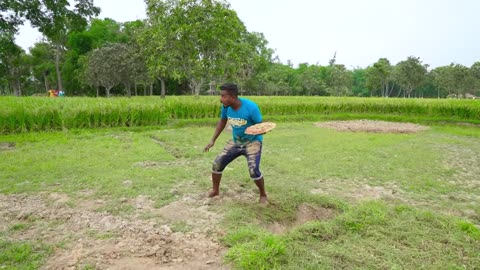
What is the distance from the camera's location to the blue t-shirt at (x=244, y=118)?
4.03m

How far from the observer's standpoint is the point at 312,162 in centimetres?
692

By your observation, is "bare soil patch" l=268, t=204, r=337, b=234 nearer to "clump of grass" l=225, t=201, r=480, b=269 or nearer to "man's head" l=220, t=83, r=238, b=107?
"clump of grass" l=225, t=201, r=480, b=269

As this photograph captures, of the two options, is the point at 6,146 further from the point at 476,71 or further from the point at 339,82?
the point at 476,71

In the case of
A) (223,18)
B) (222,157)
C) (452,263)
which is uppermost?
(223,18)

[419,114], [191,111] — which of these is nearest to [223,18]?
[191,111]

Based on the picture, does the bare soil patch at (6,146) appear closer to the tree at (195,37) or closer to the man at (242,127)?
the man at (242,127)

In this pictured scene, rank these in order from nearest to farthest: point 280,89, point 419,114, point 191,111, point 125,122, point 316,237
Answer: point 316,237
point 125,122
point 191,111
point 419,114
point 280,89

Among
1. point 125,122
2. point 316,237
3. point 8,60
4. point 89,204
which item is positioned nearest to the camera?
point 316,237

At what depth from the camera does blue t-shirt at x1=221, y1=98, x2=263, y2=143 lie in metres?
4.03

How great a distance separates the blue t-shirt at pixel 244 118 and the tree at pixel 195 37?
12753 millimetres

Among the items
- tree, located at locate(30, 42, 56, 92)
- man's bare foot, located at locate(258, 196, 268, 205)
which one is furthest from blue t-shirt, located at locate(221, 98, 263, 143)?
tree, located at locate(30, 42, 56, 92)

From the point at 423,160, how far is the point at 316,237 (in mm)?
5121

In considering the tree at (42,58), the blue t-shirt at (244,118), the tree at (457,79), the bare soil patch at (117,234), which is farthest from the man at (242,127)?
the tree at (457,79)

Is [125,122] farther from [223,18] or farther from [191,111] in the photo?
[223,18]
